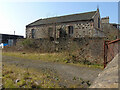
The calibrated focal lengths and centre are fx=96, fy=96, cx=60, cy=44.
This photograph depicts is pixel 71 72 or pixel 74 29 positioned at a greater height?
pixel 74 29

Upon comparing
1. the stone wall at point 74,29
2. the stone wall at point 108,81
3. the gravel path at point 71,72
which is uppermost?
the stone wall at point 74,29

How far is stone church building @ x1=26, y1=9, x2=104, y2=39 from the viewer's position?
49.2 ft

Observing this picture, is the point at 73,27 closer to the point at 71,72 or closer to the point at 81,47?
the point at 81,47

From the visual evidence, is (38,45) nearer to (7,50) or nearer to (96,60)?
(7,50)

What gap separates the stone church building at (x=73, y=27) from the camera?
591 inches

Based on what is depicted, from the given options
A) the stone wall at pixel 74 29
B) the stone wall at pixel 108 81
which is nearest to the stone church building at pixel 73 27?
the stone wall at pixel 74 29

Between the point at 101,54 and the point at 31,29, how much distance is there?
16526 millimetres

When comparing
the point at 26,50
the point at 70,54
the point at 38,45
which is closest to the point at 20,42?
the point at 26,50

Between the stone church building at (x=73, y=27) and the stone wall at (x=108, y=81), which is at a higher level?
the stone church building at (x=73, y=27)

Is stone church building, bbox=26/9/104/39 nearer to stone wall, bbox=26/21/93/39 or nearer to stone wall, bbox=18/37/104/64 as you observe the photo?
stone wall, bbox=26/21/93/39

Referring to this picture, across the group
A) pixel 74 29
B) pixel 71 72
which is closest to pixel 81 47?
pixel 71 72

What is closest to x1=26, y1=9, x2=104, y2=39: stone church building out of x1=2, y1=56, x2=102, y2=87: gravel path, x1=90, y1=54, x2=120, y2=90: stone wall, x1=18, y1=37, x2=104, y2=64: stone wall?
x1=18, y1=37, x2=104, y2=64: stone wall

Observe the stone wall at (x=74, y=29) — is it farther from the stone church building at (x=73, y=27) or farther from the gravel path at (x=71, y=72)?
the gravel path at (x=71, y=72)

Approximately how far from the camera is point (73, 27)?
1630 centimetres
